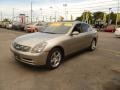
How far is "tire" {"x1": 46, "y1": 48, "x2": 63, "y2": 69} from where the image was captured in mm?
5396

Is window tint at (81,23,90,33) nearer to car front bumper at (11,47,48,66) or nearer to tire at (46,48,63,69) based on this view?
tire at (46,48,63,69)

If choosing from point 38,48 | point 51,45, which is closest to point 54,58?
point 51,45

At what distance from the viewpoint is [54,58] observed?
5.64 m

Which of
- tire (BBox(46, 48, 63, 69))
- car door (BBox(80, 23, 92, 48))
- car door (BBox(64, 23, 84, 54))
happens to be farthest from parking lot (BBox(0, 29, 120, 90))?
car door (BBox(80, 23, 92, 48))

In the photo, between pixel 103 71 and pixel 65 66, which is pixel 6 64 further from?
pixel 103 71

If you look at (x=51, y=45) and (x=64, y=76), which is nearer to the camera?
(x=64, y=76)

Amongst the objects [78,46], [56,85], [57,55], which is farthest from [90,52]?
[56,85]

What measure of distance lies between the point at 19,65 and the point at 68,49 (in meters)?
1.82

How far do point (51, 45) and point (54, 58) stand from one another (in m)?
0.50

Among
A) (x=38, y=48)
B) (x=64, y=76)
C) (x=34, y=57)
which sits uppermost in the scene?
(x=38, y=48)

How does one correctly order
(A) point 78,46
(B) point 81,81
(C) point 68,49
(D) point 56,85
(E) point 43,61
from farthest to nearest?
(A) point 78,46
(C) point 68,49
(E) point 43,61
(B) point 81,81
(D) point 56,85

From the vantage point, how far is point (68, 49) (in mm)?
6301

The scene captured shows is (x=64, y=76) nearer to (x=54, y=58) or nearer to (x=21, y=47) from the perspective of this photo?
(x=54, y=58)

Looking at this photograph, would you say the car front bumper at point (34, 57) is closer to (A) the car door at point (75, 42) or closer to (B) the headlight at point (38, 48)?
(B) the headlight at point (38, 48)
